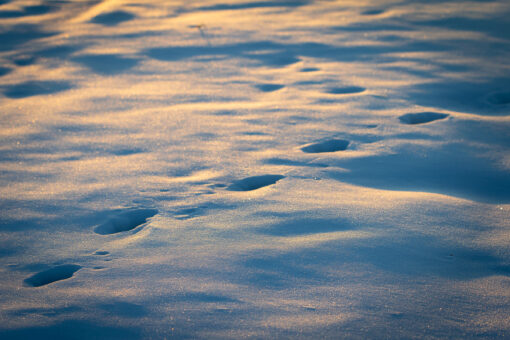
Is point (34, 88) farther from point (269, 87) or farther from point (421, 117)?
point (421, 117)

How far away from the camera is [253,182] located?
202 centimetres

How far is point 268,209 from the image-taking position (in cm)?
182

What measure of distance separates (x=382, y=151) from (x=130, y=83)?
1.83 meters

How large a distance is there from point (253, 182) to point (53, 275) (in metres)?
0.92

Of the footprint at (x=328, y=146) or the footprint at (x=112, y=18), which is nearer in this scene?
the footprint at (x=328, y=146)

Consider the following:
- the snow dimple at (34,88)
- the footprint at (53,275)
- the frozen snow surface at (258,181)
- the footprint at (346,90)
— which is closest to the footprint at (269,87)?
the frozen snow surface at (258,181)

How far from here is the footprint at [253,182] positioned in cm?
199

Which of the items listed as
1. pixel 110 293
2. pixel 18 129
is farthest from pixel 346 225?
pixel 18 129

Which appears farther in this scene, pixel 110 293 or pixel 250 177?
pixel 250 177

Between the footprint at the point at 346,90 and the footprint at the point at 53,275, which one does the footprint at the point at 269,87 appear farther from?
the footprint at the point at 53,275

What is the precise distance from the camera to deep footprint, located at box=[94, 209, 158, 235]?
1.77 meters

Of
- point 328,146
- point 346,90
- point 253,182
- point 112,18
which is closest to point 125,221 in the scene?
point 253,182

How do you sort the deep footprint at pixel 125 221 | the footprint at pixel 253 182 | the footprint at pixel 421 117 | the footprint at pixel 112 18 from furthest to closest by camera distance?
the footprint at pixel 112 18 → the footprint at pixel 421 117 → the footprint at pixel 253 182 → the deep footprint at pixel 125 221

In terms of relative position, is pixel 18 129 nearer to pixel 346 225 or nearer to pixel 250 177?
pixel 250 177
